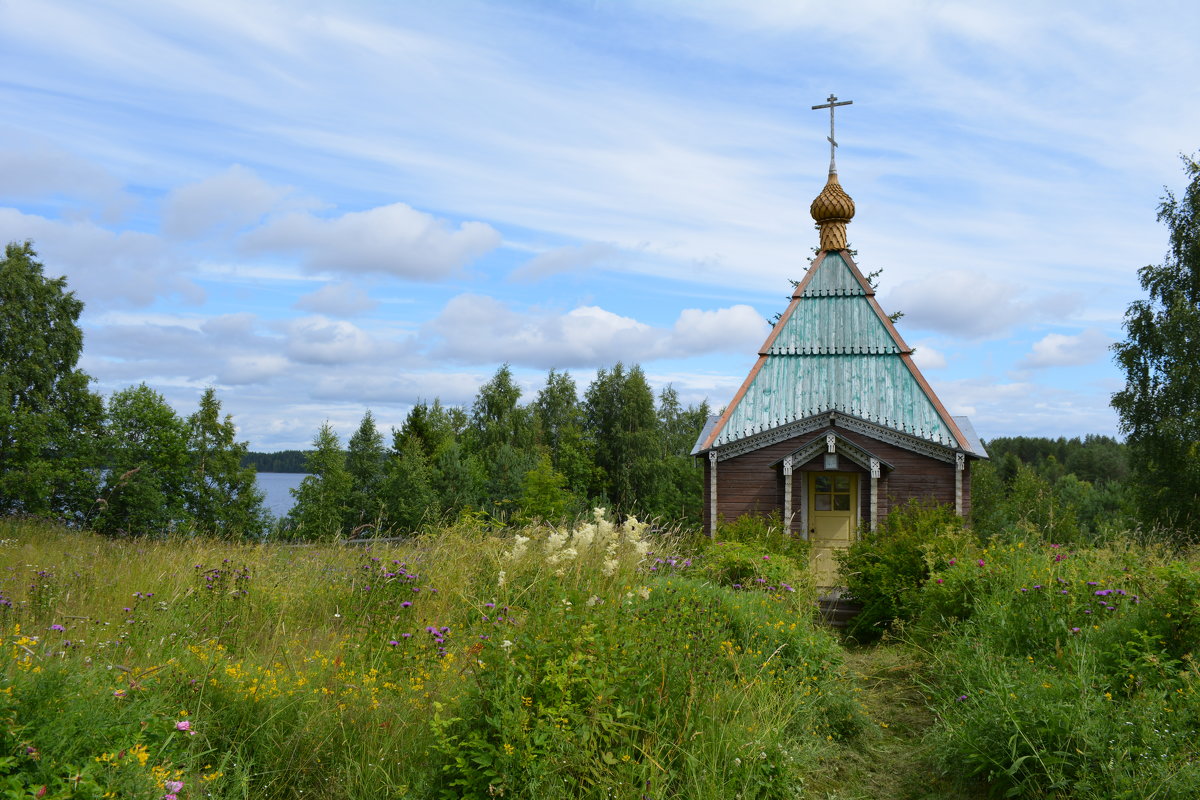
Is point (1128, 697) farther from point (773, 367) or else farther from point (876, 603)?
point (773, 367)

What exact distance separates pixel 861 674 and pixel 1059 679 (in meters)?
2.16

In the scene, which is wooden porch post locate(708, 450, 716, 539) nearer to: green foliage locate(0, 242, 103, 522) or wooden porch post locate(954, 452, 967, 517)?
wooden porch post locate(954, 452, 967, 517)

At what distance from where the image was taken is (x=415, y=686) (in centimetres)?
509

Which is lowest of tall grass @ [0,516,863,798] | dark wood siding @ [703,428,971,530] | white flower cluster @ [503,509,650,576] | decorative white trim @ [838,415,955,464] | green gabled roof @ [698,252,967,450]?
tall grass @ [0,516,863,798]

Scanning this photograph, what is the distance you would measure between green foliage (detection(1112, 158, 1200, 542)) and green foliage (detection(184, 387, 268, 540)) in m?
29.0

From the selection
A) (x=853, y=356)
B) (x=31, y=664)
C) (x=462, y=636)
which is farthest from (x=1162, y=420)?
(x=31, y=664)

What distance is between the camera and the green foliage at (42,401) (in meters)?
25.1

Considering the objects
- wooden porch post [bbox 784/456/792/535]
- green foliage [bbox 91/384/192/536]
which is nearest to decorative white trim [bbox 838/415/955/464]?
wooden porch post [bbox 784/456/792/535]

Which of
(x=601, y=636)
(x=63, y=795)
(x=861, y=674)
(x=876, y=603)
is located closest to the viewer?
(x=63, y=795)

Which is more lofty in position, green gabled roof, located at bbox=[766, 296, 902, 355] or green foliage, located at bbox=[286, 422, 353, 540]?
green gabled roof, located at bbox=[766, 296, 902, 355]

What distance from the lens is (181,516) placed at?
93.7ft

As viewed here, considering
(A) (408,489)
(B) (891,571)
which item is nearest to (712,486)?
(B) (891,571)

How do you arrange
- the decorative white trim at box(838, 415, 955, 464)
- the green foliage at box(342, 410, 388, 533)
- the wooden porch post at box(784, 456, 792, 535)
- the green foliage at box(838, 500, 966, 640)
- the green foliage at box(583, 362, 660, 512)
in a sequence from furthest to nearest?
1. the green foliage at box(583, 362, 660, 512)
2. the green foliage at box(342, 410, 388, 533)
3. the wooden porch post at box(784, 456, 792, 535)
4. the decorative white trim at box(838, 415, 955, 464)
5. the green foliage at box(838, 500, 966, 640)

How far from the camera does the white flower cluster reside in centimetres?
664
